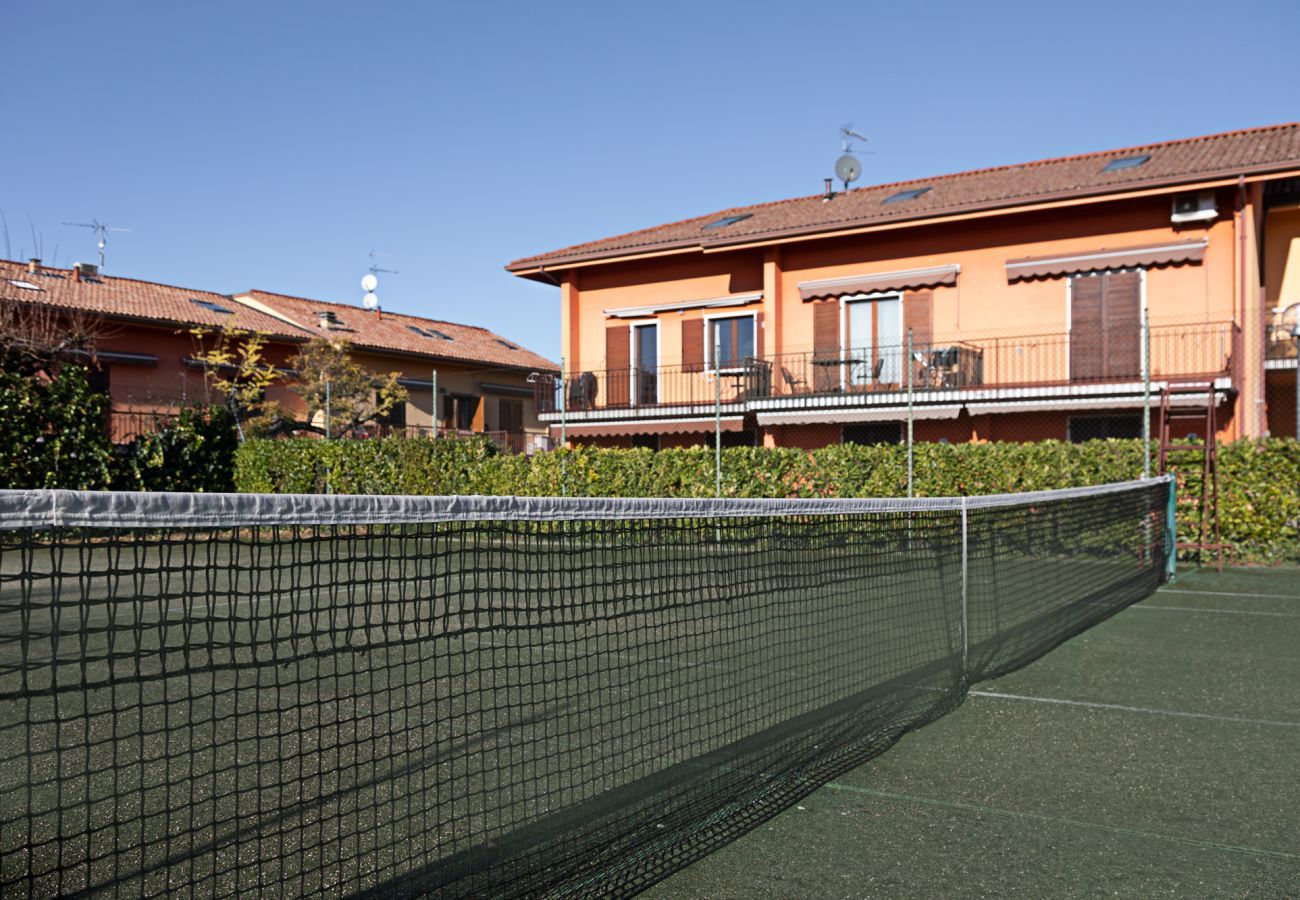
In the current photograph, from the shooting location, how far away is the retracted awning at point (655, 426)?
69.9 ft

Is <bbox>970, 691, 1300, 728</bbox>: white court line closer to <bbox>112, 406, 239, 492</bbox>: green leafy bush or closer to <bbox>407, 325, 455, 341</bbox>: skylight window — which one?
<bbox>112, 406, 239, 492</bbox>: green leafy bush

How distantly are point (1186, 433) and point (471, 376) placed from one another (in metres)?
23.0

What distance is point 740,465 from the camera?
53.8 feet

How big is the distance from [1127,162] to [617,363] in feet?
37.8

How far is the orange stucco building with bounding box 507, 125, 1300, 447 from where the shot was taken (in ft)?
58.7

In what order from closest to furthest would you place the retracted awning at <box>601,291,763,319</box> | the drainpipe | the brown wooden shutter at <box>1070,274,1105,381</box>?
1. the drainpipe
2. the brown wooden shutter at <box>1070,274,1105,381</box>
3. the retracted awning at <box>601,291,763,319</box>

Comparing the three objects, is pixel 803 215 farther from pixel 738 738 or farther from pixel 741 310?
pixel 738 738

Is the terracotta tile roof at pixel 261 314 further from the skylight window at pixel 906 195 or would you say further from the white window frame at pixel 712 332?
the skylight window at pixel 906 195

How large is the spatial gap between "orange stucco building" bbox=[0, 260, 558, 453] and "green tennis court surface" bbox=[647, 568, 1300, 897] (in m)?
15.0

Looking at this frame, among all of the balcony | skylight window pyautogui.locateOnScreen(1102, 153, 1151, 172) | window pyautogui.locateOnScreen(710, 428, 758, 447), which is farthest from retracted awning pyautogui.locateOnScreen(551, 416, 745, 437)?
skylight window pyautogui.locateOnScreen(1102, 153, 1151, 172)

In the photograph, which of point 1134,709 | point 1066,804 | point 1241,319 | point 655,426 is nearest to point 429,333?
point 655,426

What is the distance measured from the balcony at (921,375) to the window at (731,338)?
448 mm

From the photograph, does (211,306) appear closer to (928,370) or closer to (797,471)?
(928,370)

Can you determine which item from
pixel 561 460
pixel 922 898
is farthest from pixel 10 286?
pixel 922 898
